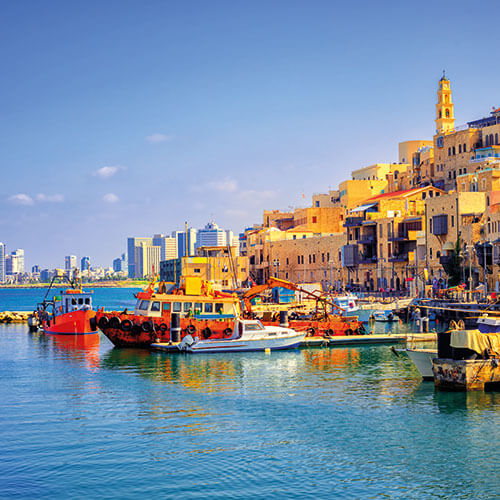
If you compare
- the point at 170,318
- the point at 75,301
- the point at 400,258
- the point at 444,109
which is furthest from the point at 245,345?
the point at 444,109

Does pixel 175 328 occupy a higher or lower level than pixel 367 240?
lower

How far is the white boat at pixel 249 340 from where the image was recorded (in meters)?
37.4

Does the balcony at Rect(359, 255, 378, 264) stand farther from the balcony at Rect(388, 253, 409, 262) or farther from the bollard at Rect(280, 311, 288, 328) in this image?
the bollard at Rect(280, 311, 288, 328)

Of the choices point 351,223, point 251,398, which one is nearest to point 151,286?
point 251,398

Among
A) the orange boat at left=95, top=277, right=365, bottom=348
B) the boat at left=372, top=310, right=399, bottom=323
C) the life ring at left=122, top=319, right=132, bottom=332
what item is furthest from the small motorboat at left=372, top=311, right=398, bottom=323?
the life ring at left=122, top=319, right=132, bottom=332

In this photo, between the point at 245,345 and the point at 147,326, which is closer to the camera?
the point at 245,345

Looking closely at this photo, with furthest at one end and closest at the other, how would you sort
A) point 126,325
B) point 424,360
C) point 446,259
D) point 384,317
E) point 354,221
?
point 354,221
point 446,259
point 384,317
point 126,325
point 424,360

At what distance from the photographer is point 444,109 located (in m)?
102

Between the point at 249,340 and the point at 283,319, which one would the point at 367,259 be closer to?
the point at 283,319

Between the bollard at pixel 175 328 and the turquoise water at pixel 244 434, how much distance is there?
4.90 metres

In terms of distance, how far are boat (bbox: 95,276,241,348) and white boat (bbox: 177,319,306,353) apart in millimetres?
1082

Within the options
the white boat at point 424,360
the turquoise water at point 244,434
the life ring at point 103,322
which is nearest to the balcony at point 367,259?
the life ring at point 103,322

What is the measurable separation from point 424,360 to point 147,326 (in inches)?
684

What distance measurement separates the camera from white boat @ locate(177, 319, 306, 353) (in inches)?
1473
